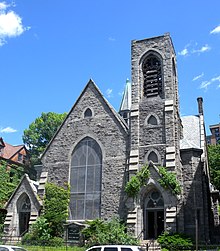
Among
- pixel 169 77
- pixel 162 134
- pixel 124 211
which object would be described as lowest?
pixel 124 211

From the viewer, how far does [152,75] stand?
29.6m

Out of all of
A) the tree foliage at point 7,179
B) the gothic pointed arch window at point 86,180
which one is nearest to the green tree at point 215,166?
the gothic pointed arch window at point 86,180

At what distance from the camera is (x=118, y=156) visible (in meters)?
27.9

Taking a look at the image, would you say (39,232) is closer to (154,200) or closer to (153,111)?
(154,200)

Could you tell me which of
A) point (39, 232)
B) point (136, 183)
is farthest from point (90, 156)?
point (39, 232)

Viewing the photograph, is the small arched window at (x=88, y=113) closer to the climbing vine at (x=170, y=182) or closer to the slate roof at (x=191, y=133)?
the slate roof at (x=191, y=133)

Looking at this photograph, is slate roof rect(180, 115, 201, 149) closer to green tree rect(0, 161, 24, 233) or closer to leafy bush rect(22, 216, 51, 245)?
leafy bush rect(22, 216, 51, 245)

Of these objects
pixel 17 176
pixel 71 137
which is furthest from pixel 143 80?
pixel 17 176

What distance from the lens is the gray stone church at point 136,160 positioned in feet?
82.3

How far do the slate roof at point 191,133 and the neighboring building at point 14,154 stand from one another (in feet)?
69.8

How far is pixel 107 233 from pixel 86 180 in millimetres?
6142

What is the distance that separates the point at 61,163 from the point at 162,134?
9.15 m

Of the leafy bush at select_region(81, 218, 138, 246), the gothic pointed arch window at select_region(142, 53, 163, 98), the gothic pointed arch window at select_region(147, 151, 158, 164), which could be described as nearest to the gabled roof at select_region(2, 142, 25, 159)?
the leafy bush at select_region(81, 218, 138, 246)

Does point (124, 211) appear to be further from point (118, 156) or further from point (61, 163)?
point (61, 163)
